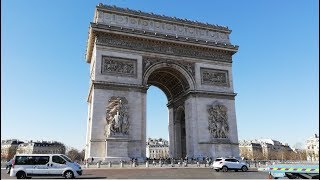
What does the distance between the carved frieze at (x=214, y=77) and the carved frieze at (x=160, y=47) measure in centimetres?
156

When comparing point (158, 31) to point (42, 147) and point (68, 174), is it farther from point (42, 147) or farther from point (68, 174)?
point (42, 147)

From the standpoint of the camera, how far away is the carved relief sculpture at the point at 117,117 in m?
29.0

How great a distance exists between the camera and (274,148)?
420 ft

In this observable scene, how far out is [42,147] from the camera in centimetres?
11681

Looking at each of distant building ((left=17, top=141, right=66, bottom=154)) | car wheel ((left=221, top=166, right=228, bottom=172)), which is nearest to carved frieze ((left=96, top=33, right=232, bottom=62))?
car wheel ((left=221, top=166, right=228, bottom=172))

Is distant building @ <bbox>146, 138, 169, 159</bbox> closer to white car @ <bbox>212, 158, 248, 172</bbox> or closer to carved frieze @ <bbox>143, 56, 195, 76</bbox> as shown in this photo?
carved frieze @ <bbox>143, 56, 195, 76</bbox>

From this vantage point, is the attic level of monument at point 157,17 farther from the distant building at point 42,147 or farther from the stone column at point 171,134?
the distant building at point 42,147

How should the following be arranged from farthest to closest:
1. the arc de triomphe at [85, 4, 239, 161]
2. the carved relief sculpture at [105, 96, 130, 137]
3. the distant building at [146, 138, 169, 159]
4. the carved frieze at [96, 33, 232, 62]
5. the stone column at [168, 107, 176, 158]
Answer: the distant building at [146, 138, 169, 159]
the stone column at [168, 107, 176, 158]
the carved frieze at [96, 33, 232, 62]
the arc de triomphe at [85, 4, 239, 161]
the carved relief sculpture at [105, 96, 130, 137]

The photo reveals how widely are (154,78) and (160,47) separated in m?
5.66

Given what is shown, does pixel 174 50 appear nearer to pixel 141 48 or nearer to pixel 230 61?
pixel 141 48

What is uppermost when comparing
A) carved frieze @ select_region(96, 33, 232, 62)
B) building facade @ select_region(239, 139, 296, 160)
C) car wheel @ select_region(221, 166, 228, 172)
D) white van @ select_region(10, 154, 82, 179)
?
carved frieze @ select_region(96, 33, 232, 62)

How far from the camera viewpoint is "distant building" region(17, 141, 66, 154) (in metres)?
113

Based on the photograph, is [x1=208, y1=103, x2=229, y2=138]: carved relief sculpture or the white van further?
[x1=208, y1=103, x2=229, y2=138]: carved relief sculpture

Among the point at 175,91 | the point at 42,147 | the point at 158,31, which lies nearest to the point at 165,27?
the point at 158,31
